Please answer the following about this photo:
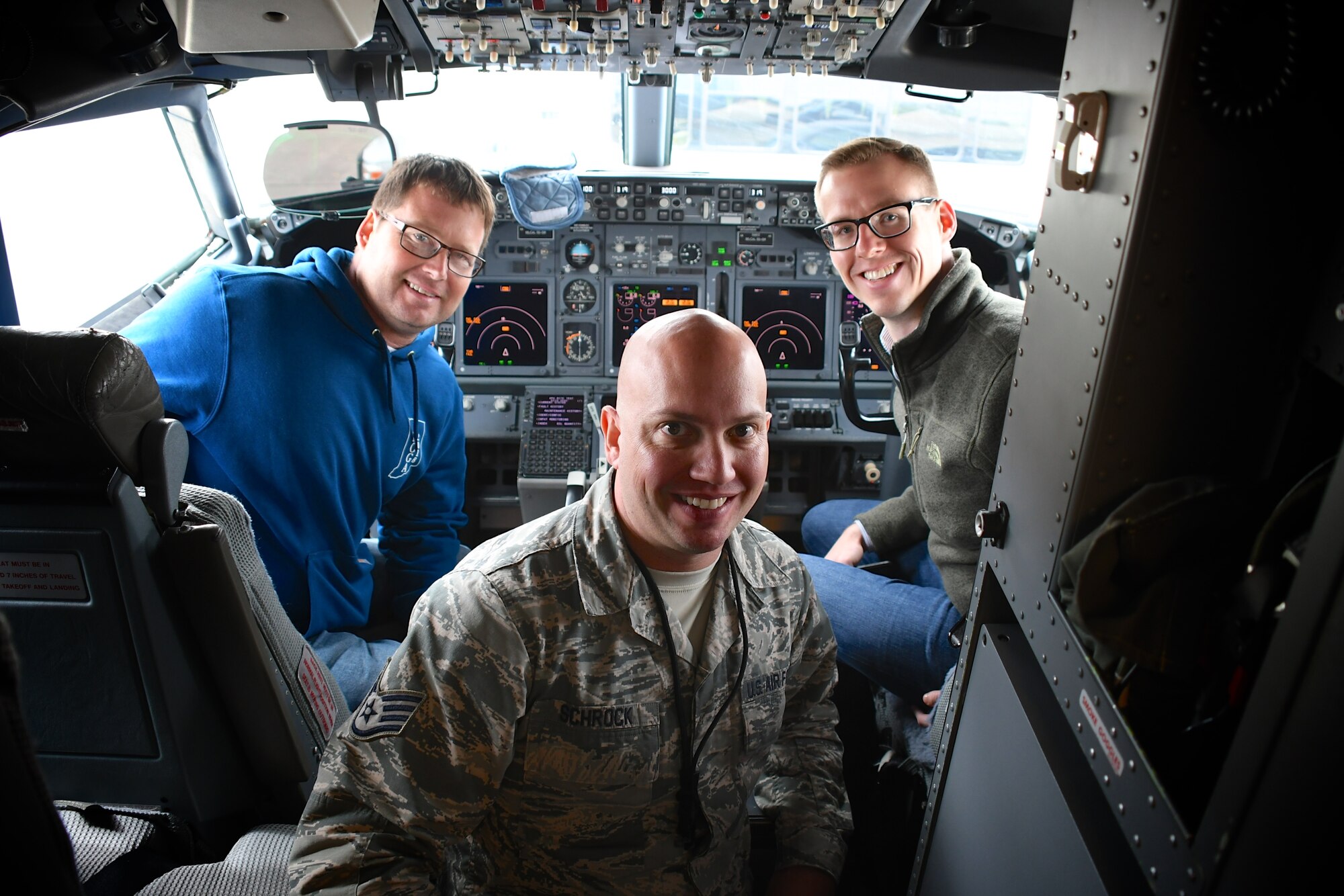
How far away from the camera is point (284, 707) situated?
1.39m

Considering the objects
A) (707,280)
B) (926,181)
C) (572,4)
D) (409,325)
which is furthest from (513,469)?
(926,181)

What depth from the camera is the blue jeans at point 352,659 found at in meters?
1.84

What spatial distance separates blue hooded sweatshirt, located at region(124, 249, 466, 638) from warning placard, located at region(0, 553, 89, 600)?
68cm

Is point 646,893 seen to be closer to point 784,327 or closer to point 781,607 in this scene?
point 781,607

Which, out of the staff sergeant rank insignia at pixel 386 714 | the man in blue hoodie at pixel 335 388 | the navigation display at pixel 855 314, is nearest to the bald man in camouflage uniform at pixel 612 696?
the staff sergeant rank insignia at pixel 386 714

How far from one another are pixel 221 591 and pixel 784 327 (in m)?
2.69

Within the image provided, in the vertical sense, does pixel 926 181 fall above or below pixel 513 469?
above

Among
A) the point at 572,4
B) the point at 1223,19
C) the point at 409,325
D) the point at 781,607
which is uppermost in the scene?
the point at 572,4

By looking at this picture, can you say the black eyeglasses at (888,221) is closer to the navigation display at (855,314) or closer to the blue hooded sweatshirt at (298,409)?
the blue hooded sweatshirt at (298,409)

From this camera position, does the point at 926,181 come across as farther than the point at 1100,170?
Yes

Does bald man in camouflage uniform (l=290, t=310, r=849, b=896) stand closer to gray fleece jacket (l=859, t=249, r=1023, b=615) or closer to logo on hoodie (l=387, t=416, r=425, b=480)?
gray fleece jacket (l=859, t=249, r=1023, b=615)

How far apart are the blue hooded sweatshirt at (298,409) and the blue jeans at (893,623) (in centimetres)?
112

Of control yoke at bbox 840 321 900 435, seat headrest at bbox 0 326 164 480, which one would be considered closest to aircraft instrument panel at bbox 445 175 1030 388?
control yoke at bbox 840 321 900 435

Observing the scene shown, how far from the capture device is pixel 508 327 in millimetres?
3562
